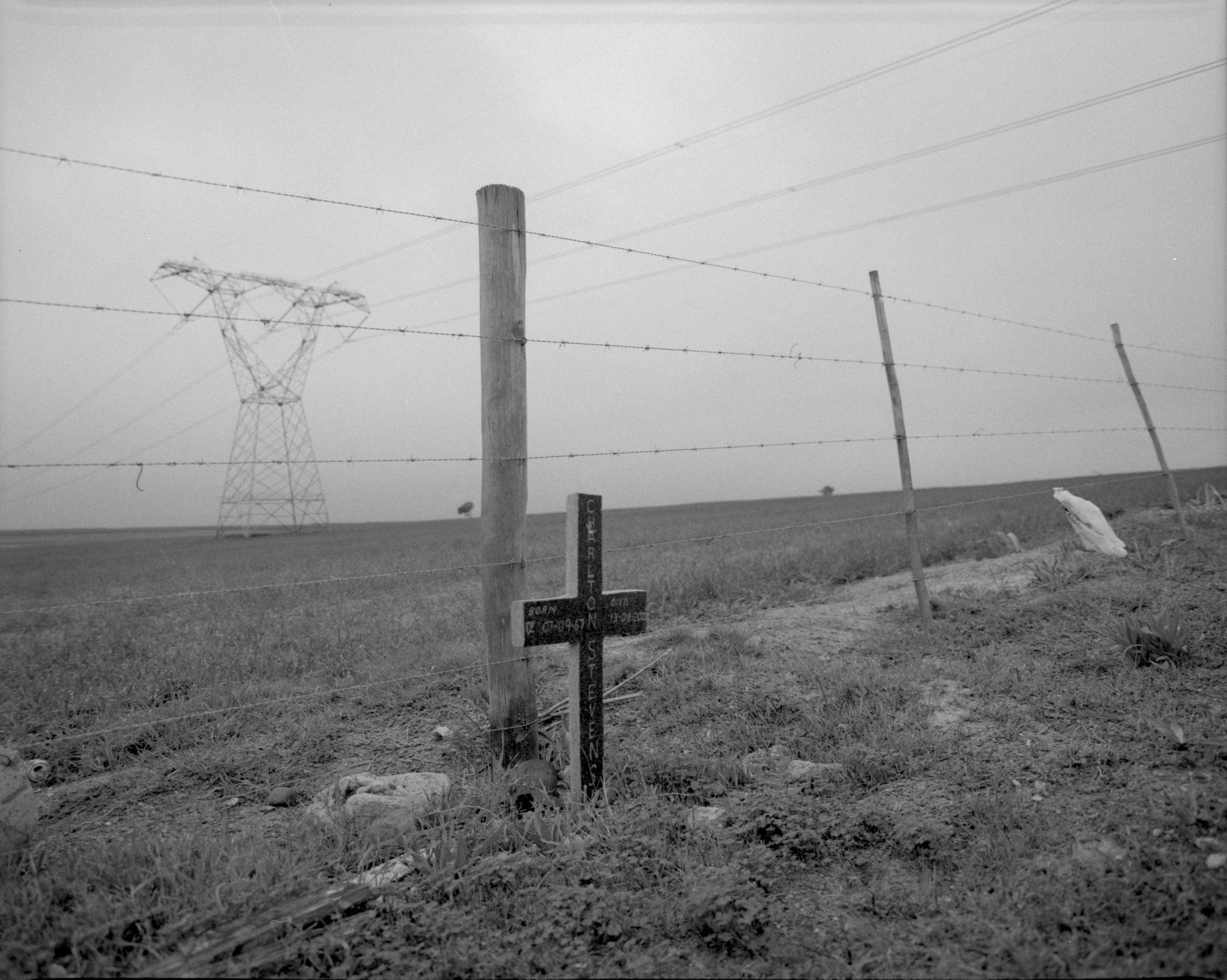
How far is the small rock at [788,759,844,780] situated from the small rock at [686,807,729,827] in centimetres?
60

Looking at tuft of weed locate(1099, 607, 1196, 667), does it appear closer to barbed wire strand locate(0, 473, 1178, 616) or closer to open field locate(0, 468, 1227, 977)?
open field locate(0, 468, 1227, 977)

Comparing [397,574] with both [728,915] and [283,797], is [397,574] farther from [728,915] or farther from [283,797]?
[728,915]

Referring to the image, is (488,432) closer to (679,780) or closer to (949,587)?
(679,780)

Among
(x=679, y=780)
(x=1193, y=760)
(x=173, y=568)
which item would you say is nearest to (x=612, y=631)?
(x=679, y=780)

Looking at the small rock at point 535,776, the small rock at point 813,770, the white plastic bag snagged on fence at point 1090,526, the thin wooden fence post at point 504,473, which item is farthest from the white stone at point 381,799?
the white plastic bag snagged on fence at point 1090,526

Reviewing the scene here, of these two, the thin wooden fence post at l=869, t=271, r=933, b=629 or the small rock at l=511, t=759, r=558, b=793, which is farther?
the thin wooden fence post at l=869, t=271, r=933, b=629

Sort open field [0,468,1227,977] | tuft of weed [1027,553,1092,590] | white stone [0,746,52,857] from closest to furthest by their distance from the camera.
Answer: open field [0,468,1227,977] < white stone [0,746,52,857] < tuft of weed [1027,553,1092,590]

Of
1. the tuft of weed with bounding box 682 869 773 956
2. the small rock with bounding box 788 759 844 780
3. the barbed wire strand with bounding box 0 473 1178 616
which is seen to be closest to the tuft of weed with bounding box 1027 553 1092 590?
the barbed wire strand with bounding box 0 473 1178 616

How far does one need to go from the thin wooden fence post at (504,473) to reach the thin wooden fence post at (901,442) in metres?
4.36

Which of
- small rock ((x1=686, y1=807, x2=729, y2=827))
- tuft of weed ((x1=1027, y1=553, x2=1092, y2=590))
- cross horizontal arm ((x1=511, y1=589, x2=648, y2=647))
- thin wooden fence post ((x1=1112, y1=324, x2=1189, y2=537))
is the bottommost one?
small rock ((x1=686, y1=807, x2=729, y2=827))

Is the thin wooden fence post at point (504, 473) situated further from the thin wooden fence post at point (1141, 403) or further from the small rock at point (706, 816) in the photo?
the thin wooden fence post at point (1141, 403)

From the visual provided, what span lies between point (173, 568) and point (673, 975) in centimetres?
2380

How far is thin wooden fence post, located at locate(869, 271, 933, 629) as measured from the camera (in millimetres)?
7469

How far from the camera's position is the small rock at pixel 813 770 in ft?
14.1
